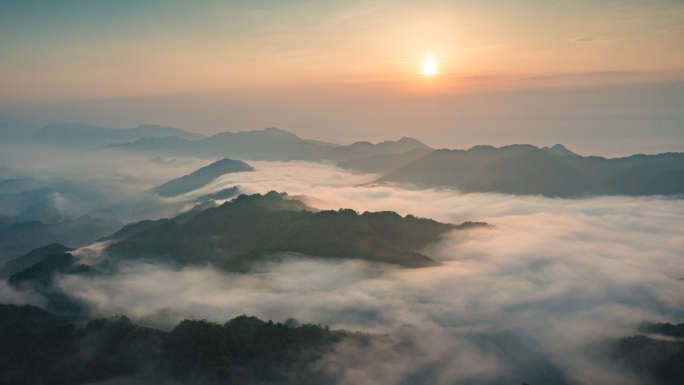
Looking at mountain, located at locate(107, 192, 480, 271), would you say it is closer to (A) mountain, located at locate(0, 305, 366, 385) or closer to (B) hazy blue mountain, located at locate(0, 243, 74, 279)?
(B) hazy blue mountain, located at locate(0, 243, 74, 279)

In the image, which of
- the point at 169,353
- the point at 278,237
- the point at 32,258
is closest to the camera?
the point at 169,353

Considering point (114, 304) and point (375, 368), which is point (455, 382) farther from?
point (114, 304)

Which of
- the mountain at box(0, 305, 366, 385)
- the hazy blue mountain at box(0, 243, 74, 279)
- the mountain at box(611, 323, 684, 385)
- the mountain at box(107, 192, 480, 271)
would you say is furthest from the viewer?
the hazy blue mountain at box(0, 243, 74, 279)

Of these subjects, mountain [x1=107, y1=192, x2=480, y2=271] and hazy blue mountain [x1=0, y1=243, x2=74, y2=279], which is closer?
mountain [x1=107, y1=192, x2=480, y2=271]

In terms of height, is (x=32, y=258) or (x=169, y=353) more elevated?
(x=32, y=258)

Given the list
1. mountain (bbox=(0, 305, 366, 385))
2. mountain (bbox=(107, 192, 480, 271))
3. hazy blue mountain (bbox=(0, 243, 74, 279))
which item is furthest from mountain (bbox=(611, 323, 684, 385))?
hazy blue mountain (bbox=(0, 243, 74, 279))

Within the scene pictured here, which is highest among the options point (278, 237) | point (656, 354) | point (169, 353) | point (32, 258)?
point (278, 237)

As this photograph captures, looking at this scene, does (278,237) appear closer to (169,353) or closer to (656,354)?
(169,353)

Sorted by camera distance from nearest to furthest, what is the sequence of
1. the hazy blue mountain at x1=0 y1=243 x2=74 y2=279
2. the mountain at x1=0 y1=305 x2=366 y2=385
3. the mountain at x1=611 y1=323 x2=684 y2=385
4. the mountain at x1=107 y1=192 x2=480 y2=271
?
the mountain at x1=0 y1=305 x2=366 y2=385 → the mountain at x1=611 y1=323 x2=684 y2=385 → the mountain at x1=107 y1=192 x2=480 y2=271 → the hazy blue mountain at x1=0 y1=243 x2=74 y2=279

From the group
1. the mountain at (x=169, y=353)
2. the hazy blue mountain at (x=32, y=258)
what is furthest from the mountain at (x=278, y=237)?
the mountain at (x=169, y=353)

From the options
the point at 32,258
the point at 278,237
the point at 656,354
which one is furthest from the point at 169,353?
the point at 32,258
